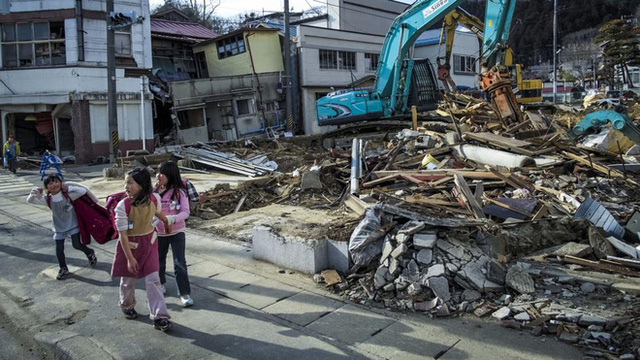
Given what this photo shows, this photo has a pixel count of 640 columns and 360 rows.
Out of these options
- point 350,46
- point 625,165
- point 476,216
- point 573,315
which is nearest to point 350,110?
point 625,165

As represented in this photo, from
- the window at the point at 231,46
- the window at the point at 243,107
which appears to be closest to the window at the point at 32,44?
the window at the point at 243,107

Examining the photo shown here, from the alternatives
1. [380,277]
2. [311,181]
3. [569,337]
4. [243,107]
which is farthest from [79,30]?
[569,337]

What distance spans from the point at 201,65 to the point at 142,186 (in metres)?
30.0

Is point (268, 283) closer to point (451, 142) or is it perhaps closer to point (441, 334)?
point (441, 334)

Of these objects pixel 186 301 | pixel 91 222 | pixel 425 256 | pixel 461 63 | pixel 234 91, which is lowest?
pixel 186 301

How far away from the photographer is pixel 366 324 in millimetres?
4641

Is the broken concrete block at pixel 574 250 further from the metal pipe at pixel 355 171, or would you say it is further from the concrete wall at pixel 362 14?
the concrete wall at pixel 362 14

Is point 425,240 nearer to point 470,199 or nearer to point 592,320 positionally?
point 592,320

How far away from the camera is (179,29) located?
3294cm

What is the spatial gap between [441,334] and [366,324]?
28.0 inches

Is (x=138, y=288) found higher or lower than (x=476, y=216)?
lower

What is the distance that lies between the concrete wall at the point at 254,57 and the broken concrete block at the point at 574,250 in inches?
1027

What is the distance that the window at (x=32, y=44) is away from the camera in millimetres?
22719

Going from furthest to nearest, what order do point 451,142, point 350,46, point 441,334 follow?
point 350,46
point 451,142
point 441,334
